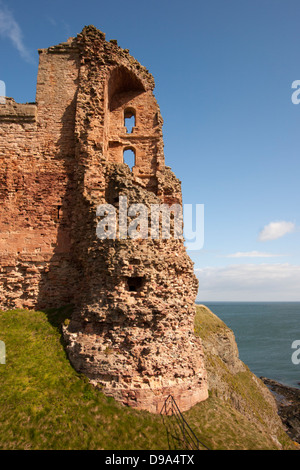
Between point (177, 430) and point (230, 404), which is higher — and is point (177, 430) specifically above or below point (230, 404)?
above

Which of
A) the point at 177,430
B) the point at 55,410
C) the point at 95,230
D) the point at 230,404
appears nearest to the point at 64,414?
the point at 55,410

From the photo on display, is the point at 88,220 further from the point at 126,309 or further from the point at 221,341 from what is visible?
the point at 221,341

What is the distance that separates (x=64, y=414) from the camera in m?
7.96

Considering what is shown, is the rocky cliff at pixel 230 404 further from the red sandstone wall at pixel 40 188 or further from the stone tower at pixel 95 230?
the red sandstone wall at pixel 40 188

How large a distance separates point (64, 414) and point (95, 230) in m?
6.16

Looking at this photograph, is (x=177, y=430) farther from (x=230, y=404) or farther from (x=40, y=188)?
(x=40, y=188)

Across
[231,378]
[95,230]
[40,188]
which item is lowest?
[231,378]

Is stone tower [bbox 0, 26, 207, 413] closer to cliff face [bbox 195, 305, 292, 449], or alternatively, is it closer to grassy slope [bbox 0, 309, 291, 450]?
grassy slope [bbox 0, 309, 291, 450]

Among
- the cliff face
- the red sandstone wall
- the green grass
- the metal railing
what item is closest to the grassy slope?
the green grass

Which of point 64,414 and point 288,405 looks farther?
point 288,405

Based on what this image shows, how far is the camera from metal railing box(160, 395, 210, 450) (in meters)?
8.17

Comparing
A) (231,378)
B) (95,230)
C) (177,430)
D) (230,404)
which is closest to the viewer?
(177,430)

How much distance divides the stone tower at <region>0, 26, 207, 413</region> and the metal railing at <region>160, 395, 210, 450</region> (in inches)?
12.1

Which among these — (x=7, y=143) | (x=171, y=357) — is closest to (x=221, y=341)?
(x=171, y=357)
